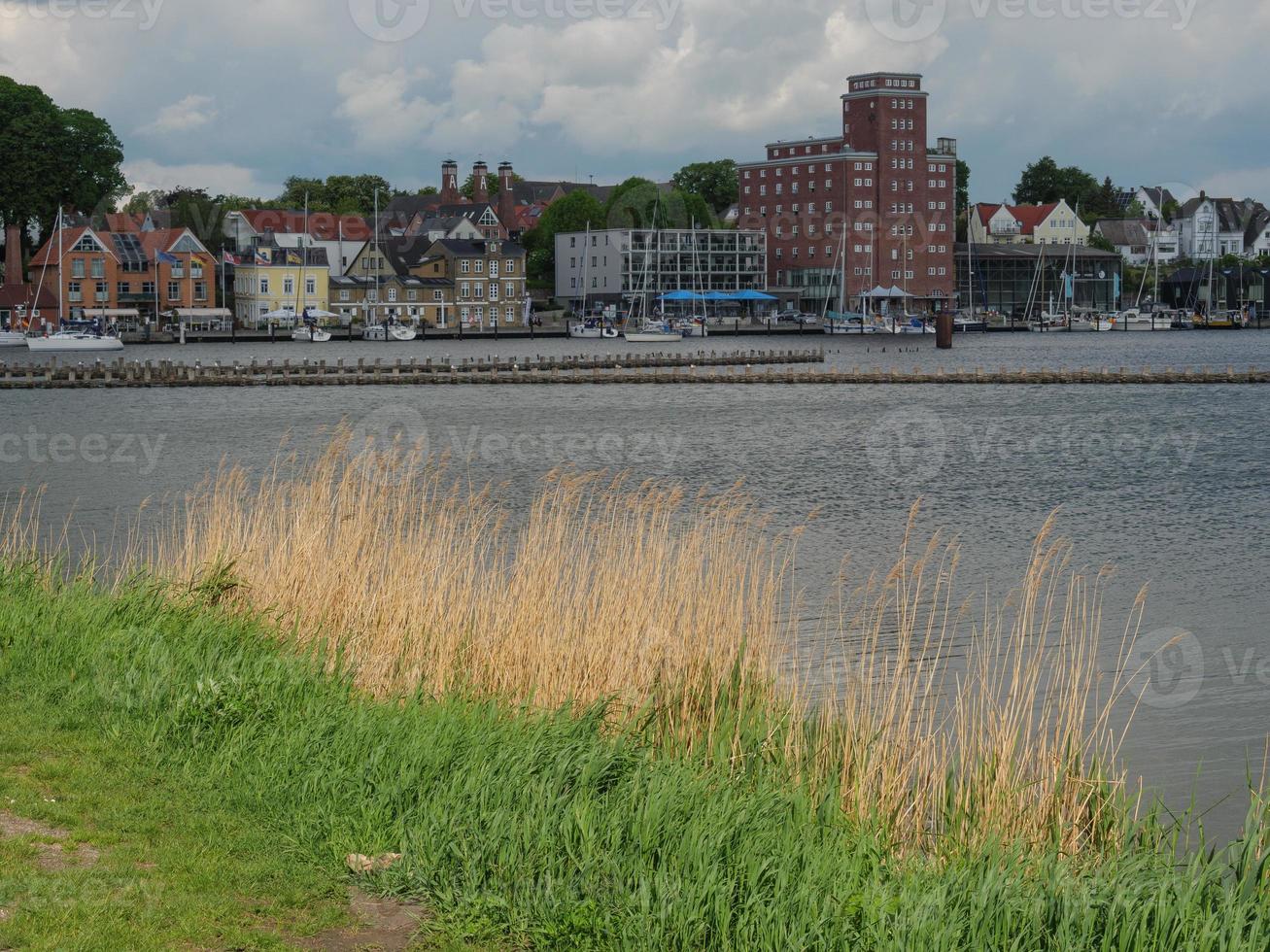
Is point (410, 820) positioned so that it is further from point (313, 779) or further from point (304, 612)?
point (304, 612)

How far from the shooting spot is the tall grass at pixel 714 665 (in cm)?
1000

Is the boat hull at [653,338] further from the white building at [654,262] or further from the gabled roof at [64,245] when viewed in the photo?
the gabled roof at [64,245]

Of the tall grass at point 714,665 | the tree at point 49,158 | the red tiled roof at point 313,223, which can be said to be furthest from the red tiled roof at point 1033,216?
the tall grass at point 714,665

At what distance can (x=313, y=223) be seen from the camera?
6171 inches

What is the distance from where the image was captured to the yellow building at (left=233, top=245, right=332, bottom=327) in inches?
5497

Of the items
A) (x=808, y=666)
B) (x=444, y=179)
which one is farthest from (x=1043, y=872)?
(x=444, y=179)

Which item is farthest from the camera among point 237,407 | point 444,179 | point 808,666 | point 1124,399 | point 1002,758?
point 444,179

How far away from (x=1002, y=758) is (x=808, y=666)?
5.50 m

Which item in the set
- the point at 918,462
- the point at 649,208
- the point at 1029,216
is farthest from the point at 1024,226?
the point at 918,462

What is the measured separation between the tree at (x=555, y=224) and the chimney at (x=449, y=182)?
57.8 ft

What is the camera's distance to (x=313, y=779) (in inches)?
362

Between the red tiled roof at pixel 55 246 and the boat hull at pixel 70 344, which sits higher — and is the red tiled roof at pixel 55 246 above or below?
above

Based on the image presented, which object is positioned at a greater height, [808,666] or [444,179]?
[444,179]

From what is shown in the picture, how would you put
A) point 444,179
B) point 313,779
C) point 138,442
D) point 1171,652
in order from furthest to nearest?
point 444,179, point 138,442, point 1171,652, point 313,779
